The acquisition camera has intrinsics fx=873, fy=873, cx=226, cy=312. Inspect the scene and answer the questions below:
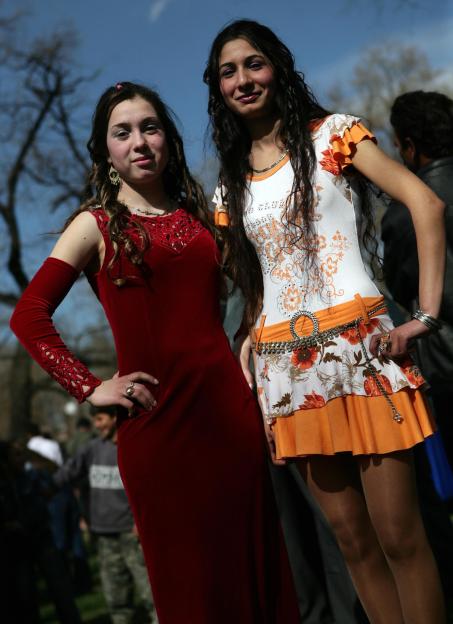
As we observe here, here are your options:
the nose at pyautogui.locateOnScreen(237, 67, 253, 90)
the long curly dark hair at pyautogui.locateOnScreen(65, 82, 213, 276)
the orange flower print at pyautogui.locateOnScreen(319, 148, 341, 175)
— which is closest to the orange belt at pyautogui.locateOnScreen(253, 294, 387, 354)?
the orange flower print at pyautogui.locateOnScreen(319, 148, 341, 175)

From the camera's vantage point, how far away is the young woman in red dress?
283 centimetres

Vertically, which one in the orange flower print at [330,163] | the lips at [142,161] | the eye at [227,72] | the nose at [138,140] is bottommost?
the orange flower print at [330,163]

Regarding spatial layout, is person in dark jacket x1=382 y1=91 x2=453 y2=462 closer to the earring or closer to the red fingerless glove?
the earring

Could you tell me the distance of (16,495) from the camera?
6.77m

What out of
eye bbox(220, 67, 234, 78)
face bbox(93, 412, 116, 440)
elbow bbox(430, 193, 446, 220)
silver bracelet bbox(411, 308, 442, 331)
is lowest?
silver bracelet bbox(411, 308, 442, 331)

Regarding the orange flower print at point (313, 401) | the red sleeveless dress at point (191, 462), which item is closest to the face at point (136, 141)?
the red sleeveless dress at point (191, 462)

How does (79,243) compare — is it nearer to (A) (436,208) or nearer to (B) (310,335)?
(B) (310,335)

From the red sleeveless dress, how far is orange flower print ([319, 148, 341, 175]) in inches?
23.1

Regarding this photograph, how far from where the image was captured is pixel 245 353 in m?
3.14

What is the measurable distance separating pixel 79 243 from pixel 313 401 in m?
0.94

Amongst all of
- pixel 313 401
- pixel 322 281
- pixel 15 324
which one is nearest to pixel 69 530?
pixel 15 324

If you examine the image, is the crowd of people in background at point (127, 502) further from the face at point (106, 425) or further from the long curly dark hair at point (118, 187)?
the long curly dark hair at point (118, 187)

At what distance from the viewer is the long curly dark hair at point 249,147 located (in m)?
2.78

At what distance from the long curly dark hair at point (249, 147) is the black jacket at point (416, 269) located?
2.54 ft
